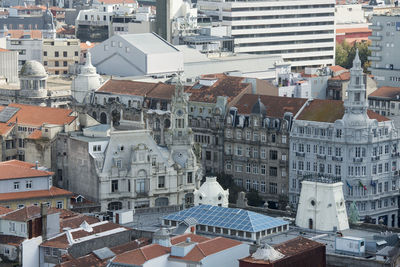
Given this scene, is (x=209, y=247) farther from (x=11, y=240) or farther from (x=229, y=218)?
(x=11, y=240)

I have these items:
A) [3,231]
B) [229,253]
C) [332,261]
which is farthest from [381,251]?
[3,231]

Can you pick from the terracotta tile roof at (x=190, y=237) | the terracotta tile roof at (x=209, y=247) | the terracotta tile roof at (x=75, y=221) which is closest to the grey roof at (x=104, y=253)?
the terracotta tile roof at (x=190, y=237)

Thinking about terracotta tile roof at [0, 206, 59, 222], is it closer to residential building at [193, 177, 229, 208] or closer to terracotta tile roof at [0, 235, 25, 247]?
terracotta tile roof at [0, 235, 25, 247]

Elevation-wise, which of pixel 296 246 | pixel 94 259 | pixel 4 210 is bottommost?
pixel 94 259

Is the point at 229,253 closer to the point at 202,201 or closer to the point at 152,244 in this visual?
the point at 152,244

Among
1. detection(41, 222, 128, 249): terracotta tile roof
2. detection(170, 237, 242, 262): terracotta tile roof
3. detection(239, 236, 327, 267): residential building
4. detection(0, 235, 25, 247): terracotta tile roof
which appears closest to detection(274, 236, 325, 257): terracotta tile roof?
detection(239, 236, 327, 267): residential building

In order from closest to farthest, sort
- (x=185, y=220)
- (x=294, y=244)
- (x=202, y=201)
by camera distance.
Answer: (x=294, y=244), (x=185, y=220), (x=202, y=201)

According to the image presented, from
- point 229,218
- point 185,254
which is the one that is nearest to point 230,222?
point 229,218
